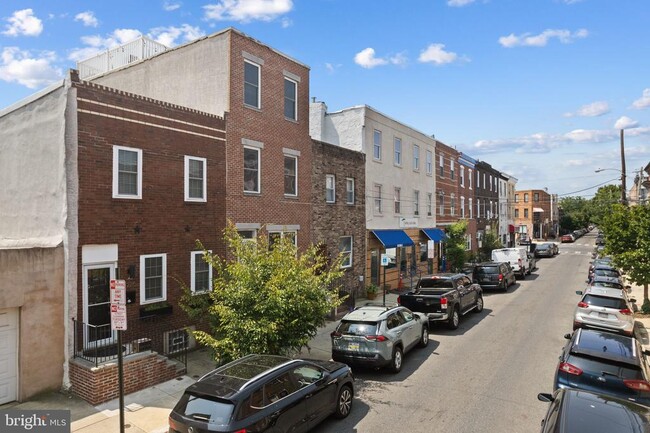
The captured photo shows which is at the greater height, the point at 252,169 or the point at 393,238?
the point at 252,169

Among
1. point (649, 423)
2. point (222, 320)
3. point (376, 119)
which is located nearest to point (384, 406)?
point (222, 320)

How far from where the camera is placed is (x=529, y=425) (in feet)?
27.8

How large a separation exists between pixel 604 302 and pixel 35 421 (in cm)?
1697

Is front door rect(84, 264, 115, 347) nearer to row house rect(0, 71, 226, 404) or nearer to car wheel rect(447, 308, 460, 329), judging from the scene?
row house rect(0, 71, 226, 404)

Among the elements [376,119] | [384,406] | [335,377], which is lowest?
[384,406]

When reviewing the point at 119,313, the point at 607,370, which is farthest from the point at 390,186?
the point at 119,313

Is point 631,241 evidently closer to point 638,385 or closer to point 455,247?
point 455,247

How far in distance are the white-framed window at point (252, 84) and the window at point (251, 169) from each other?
71.2 inches

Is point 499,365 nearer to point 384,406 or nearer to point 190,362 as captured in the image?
point 384,406

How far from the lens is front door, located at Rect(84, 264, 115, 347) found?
11.0 metres

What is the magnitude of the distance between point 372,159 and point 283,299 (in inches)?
628

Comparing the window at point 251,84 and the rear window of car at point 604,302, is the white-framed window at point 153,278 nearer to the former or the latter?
the window at point 251,84

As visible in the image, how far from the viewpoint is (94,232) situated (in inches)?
440

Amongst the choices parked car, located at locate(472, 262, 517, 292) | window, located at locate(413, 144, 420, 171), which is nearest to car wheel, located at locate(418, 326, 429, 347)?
parked car, located at locate(472, 262, 517, 292)
